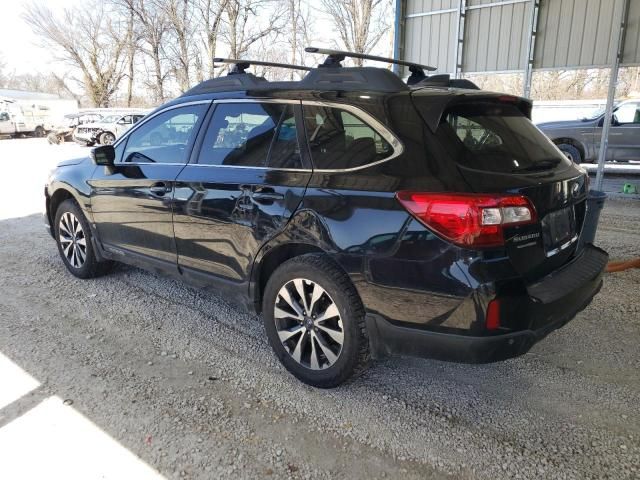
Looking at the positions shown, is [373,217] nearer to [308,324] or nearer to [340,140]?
[340,140]

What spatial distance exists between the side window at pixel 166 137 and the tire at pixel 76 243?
901 millimetres

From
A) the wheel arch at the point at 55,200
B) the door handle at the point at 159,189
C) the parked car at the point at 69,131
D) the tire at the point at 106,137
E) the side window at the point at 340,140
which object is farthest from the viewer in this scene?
the parked car at the point at 69,131

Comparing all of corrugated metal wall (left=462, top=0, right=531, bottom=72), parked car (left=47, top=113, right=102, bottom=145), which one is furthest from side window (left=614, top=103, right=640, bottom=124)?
parked car (left=47, top=113, right=102, bottom=145)

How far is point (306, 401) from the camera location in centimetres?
290

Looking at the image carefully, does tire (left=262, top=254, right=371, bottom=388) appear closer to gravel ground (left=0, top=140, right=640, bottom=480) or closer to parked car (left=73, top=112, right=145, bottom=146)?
gravel ground (left=0, top=140, right=640, bottom=480)

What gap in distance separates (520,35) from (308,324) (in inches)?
318

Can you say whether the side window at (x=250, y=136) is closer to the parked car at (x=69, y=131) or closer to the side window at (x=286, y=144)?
the side window at (x=286, y=144)

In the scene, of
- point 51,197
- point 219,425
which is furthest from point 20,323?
point 219,425

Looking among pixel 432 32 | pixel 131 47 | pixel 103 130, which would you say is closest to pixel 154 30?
pixel 131 47

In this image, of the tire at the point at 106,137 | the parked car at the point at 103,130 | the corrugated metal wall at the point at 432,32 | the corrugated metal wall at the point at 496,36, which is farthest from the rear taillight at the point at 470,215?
the tire at the point at 106,137

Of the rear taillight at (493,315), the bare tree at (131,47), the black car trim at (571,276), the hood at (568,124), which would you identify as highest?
the bare tree at (131,47)

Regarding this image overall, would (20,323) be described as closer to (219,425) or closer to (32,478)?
(32,478)

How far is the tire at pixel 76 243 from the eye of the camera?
470 centimetres

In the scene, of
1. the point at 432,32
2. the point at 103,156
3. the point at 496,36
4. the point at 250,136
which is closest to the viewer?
the point at 250,136
